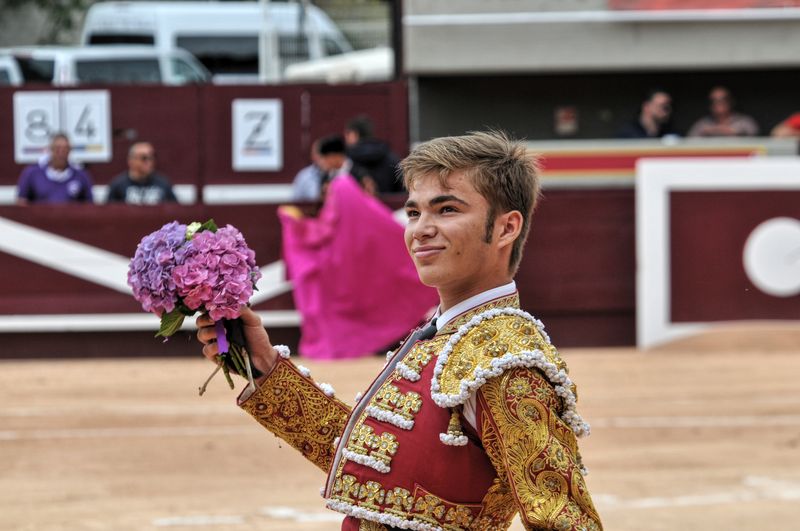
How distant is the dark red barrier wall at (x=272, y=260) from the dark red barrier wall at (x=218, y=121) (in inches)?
88.1

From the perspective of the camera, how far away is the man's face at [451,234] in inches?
89.3

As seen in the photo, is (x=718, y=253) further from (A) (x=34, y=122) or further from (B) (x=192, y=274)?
(B) (x=192, y=274)

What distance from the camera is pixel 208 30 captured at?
19875mm

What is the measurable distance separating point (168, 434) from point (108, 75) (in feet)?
32.4

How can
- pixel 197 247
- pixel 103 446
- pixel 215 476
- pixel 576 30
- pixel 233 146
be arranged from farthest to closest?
pixel 576 30 → pixel 233 146 → pixel 103 446 → pixel 215 476 → pixel 197 247

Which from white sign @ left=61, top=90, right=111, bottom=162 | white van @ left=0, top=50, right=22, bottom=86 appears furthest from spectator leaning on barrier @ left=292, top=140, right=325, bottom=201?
white van @ left=0, top=50, right=22, bottom=86

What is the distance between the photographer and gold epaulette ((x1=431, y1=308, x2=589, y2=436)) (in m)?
2.17

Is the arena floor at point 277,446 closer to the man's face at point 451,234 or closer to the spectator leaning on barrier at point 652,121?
the spectator leaning on barrier at point 652,121

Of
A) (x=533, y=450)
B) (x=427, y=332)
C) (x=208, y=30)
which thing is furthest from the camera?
(x=208, y=30)

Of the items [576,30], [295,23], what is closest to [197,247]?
[576,30]

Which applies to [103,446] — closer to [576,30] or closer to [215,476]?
[215,476]

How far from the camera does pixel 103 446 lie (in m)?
7.29

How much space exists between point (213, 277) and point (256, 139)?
10480 mm

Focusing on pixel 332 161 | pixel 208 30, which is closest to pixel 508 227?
pixel 332 161
